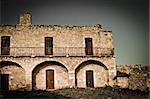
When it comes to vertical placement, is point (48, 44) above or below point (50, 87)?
above

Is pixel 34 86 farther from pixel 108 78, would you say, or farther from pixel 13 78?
pixel 108 78

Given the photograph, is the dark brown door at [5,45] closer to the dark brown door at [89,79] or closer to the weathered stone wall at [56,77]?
the weathered stone wall at [56,77]

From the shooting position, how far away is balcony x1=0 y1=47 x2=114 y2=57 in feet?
84.7

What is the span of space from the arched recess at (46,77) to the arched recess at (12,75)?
1297 mm

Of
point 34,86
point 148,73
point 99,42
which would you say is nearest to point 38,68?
→ point 34,86

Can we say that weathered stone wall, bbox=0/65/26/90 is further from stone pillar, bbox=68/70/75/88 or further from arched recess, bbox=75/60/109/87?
arched recess, bbox=75/60/109/87

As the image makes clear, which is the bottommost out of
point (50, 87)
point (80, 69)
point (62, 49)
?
point (50, 87)

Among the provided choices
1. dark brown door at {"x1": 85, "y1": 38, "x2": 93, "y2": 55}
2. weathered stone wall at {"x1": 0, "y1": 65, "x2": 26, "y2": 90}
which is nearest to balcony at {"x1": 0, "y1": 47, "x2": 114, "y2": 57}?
dark brown door at {"x1": 85, "y1": 38, "x2": 93, "y2": 55}

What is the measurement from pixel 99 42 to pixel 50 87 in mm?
7244

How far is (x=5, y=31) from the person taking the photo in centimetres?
2620

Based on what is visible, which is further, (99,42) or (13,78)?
(99,42)

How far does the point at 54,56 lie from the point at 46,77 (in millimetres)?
2462

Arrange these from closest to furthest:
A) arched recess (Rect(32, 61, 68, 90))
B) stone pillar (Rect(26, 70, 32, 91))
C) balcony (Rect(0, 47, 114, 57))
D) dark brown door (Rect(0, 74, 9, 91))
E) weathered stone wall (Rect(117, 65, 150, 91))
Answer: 1. stone pillar (Rect(26, 70, 32, 91))
2. weathered stone wall (Rect(117, 65, 150, 91))
3. dark brown door (Rect(0, 74, 9, 91))
4. arched recess (Rect(32, 61, 68, 90))
5. balcony (Rect(0, 47, 114, 57))

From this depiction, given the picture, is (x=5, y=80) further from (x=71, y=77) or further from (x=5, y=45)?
(x=71, y=77)
